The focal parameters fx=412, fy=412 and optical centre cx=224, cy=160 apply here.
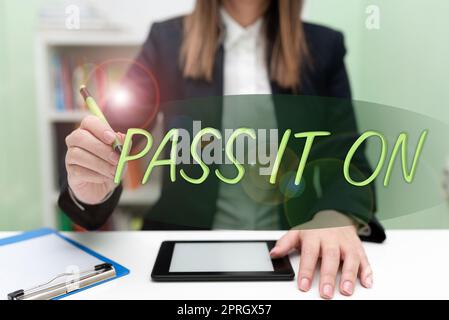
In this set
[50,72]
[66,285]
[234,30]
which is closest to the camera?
[66,285]

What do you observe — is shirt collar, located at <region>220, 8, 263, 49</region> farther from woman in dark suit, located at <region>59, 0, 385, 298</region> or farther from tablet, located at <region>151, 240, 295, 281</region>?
tablet, located at <region>151, 240, 295, 281</region>

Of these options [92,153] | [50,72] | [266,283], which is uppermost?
[50,72]

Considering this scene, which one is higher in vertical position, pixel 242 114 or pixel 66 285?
pixel 242 114

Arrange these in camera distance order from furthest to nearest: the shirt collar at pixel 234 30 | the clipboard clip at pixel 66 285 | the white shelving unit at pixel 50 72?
the white shelving unit at pixel 50 72 < the shirt collar at pixel 234 30 < the clipboard clip at pixel 66 285

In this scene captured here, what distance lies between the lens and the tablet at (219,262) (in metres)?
0.37

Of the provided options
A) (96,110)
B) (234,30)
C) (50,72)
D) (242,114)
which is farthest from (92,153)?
(50,72)

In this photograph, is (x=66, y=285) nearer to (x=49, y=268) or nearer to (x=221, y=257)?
(x=49, y=268)

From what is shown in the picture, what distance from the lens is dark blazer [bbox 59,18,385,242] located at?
41 cm

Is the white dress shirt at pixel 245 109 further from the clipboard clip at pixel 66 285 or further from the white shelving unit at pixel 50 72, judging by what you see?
the white shelving unit at pixel 50 72

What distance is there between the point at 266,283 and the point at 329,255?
69 mm

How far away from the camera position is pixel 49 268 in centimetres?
38

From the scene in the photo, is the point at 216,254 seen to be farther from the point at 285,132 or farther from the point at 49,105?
the point at 49,105

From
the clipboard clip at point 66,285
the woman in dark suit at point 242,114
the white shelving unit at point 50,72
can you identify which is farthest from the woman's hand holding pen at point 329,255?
the white shelving unit at point 50,72

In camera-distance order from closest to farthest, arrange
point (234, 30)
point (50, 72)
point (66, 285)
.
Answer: point (66, 285) → point (234, 30) → point (50, 72)
